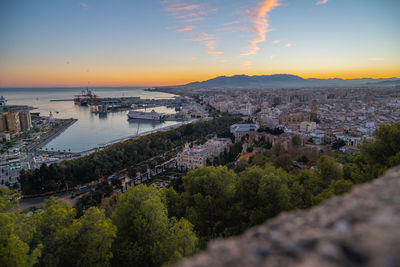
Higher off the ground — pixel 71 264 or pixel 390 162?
pixel 390 162

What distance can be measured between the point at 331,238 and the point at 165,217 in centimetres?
398

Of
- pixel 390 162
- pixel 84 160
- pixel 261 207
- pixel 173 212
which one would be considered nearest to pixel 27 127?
pixel 84 160

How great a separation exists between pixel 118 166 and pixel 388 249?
14.0m

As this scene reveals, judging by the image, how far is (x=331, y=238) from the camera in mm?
979

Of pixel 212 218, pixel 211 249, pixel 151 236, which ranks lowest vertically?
pixel 212 218

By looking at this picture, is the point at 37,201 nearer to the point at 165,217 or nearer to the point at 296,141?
the point at 165,217

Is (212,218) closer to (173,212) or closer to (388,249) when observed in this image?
(173,212)

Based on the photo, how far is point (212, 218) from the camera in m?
5.66

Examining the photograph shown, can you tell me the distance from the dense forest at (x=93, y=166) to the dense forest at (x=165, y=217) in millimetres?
7231

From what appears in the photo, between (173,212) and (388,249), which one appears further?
(173,212)

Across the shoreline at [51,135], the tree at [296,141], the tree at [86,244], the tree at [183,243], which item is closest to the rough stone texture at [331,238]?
the tree at [183,243]

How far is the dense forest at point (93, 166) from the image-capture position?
11.4 metres

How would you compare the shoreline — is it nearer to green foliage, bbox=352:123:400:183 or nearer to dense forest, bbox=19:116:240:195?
dense forest, bbox=19:116:240:195

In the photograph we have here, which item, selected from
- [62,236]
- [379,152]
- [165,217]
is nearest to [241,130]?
[379,152]
